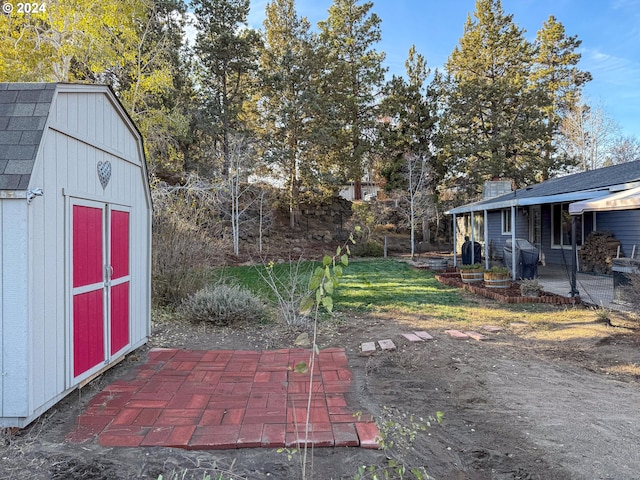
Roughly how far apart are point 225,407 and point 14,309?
65.1 inches

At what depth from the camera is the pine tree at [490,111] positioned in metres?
21.9

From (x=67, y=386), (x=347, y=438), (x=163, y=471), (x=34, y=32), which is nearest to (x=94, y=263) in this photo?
(x=67, y=386)

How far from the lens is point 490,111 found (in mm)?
23172

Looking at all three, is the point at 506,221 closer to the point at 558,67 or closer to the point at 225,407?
the point at 225,407

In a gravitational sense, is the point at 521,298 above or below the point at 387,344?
above

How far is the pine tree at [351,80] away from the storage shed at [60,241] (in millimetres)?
19261

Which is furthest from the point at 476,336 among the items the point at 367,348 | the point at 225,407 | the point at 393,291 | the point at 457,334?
the point at 393,291

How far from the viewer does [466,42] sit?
2444cm

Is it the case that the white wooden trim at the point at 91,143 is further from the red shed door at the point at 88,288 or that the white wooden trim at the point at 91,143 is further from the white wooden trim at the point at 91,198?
the red shed door at the point at 88,288

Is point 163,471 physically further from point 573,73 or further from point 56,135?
point 573,73

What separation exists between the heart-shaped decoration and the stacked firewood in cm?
1065

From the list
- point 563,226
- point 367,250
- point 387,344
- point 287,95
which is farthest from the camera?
point 287,95

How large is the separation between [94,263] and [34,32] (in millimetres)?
9990

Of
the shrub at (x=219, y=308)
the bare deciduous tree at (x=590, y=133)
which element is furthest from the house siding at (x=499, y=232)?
the bare deciduous tree at (x=590, y=133)
